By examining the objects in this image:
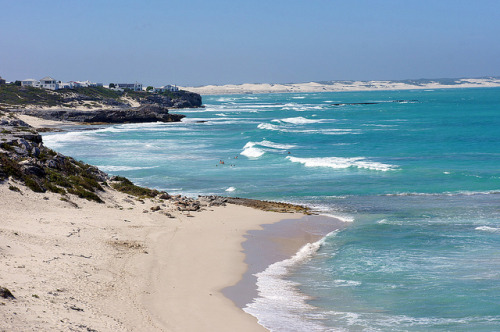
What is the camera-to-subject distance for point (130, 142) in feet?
191

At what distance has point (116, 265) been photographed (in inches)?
622

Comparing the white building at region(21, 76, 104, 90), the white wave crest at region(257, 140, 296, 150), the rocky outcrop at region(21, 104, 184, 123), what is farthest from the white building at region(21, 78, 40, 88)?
the white wave crest at region(257, 140, 296, 150)

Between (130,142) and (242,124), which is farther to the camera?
(242,124)

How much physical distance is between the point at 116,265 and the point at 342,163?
88.3 feet

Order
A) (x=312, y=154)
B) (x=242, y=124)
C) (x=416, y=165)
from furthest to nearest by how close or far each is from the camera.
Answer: (x=242, y=124)
(x=312, y=154)
(x=416, y=165)

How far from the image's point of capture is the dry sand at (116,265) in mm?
11758

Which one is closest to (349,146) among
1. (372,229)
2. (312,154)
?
(312,154)

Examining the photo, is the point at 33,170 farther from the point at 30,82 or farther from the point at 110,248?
the point at 30,82

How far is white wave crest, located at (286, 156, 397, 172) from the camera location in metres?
38.7

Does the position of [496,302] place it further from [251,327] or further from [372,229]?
[372,229]

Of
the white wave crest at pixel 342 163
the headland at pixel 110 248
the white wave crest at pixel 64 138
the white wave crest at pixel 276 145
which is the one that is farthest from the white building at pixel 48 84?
the headland at pixel 110 248

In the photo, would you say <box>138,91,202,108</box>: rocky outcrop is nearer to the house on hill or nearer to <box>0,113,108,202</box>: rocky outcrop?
the house on hill

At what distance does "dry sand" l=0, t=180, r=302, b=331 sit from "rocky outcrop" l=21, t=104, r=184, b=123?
6511cm

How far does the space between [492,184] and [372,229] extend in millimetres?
12704
